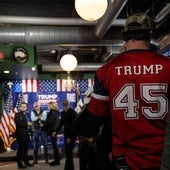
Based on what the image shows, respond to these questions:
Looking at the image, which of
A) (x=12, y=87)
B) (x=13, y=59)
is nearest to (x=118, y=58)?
(x=13, y=59)

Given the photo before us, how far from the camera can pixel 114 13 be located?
A: 6047 millimetres

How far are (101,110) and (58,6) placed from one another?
8007mm

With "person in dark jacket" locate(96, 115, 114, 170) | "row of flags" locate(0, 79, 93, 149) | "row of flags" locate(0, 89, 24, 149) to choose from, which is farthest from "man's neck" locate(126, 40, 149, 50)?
"row of flags" locate(0, 79, 93, 149)

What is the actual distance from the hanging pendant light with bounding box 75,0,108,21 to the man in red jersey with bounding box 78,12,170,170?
3.14m

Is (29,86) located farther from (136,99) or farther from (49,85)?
(136,99)

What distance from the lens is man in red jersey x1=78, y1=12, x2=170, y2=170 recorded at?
70.7 inches

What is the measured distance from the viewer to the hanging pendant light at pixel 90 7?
196 inches

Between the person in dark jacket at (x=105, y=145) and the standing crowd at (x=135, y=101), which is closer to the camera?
the standing crowd at (x=135, y=101)

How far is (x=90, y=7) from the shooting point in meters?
4.99

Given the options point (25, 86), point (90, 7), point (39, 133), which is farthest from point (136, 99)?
point (25, 86)

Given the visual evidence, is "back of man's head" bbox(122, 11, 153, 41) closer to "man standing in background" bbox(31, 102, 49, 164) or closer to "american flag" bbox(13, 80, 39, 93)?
"man standing in background" bbox(31, 102, 49, 164)

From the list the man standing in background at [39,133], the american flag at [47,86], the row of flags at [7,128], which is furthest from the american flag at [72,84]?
the man standing in background at [39,133]

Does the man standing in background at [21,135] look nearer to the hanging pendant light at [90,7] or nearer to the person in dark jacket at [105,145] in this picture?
the hanging pendant light at [90,7]

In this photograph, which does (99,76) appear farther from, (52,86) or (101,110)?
(52,86)
